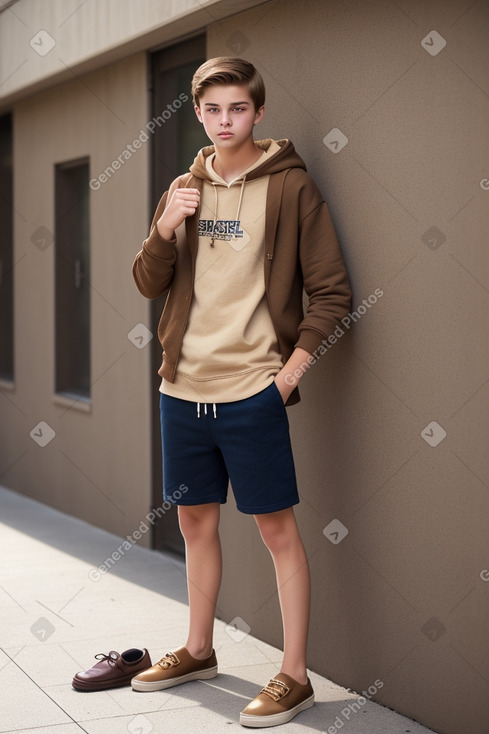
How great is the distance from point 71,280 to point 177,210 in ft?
13.1

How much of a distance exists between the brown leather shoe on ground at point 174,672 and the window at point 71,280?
3517mm

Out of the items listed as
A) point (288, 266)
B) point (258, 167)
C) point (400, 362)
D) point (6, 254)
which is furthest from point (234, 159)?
point (6, 254)

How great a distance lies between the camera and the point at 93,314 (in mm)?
7141

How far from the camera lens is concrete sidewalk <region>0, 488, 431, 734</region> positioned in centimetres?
390

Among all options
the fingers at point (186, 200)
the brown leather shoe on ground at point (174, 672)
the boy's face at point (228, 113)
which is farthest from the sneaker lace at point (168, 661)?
the boy's face at point (228, 113)

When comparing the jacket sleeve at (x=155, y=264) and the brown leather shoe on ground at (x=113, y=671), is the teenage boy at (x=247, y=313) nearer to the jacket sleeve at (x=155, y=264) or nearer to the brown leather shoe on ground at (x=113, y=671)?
the jacket sleeve at (x=155, y=264)

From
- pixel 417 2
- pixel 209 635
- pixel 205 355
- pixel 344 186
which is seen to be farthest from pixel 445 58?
pixel 209 635

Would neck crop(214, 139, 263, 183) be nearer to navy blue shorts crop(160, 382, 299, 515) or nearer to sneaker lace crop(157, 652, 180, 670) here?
navy blue shorts crop(160, 382, 299, 515)

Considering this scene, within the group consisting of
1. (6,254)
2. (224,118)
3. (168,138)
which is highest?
(168,138)

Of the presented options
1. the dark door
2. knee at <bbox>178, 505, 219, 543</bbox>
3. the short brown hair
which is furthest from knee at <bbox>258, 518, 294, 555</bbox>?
the dark door

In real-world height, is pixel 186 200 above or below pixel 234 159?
below

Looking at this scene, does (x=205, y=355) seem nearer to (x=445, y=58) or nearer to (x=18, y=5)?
(x=445, y=58)

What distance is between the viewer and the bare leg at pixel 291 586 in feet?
13.0

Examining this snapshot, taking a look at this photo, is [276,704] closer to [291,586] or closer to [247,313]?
[291,586]
